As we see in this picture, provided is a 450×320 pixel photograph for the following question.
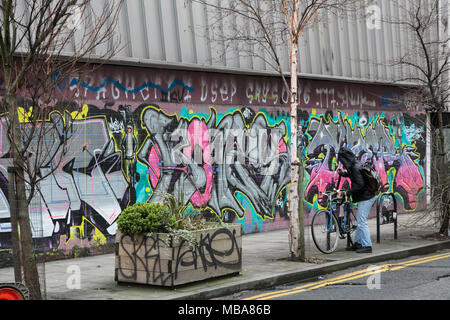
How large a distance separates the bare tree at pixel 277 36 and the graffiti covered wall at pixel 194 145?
0.90 m

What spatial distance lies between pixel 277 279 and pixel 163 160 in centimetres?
486

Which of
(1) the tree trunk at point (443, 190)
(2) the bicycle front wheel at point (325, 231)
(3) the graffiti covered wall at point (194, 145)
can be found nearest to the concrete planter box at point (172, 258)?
(3) the graffiti covered wall at point (194, 145)

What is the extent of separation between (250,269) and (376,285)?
2112 mm

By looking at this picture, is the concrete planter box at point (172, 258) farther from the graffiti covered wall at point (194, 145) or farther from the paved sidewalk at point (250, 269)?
the graffiti covered wall at point (194, 145)

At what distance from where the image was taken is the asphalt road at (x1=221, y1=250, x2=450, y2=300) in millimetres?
8422

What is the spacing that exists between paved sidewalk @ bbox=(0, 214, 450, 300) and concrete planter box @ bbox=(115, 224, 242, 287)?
14 cm

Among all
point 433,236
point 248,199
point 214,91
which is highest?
point 214,91

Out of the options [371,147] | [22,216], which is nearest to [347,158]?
[22,216]

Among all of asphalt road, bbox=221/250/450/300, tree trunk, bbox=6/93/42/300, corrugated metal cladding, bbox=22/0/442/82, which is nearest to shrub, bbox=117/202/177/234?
asphalt road, bbox=221/250/450/300

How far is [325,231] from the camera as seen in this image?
11.9 meters

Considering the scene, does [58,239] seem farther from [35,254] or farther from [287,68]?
[287,68]

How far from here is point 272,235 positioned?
15.3 metres

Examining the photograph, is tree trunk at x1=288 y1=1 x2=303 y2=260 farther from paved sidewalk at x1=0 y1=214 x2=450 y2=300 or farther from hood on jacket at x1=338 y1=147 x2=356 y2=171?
hood on jacket at x1=338 y1=147 x2=356 y2=171
